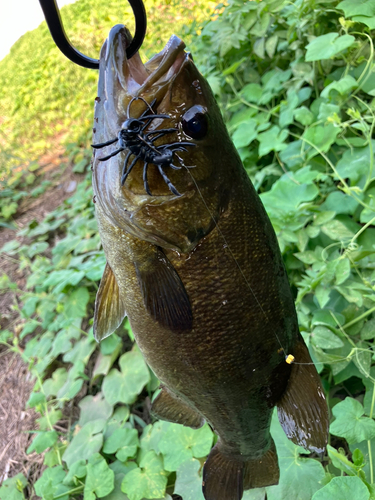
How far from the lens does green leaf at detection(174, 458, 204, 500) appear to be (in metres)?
1.58

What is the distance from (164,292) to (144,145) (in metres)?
0.33

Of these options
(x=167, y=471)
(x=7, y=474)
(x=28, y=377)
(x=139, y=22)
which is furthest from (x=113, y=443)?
(x=139, y=22)

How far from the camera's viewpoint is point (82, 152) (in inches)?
235

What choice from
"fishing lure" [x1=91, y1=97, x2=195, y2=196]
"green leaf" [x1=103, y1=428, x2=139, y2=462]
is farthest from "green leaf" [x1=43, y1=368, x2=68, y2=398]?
"fishing lure" [x1=91, y1=97, x2=195, y2=196]

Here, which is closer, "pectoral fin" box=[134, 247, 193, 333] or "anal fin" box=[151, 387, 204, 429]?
"pectoral fin" box=[134, 247, 193, 333]

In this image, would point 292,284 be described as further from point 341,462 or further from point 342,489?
point 342,489

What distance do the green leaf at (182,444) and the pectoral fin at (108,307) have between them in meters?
0.98

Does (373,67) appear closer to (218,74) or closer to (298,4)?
(298,4)

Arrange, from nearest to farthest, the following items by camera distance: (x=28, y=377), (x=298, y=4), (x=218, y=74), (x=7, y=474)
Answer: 1. (x=298, y=4)
2. (x=7, y=474)
3. (x=218, y=74)
4. (x=28, y=377)

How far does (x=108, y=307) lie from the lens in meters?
1.01

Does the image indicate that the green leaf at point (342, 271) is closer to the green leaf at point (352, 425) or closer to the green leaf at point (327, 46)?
the green leaf at point (352, 425)

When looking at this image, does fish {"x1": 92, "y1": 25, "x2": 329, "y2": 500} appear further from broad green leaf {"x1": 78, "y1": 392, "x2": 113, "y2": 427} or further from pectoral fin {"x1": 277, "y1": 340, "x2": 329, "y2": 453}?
broad green leaf {"x1": 78, "y1": 392, "x2": 113, "y2": 427}

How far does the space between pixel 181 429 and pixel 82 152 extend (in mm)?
5208

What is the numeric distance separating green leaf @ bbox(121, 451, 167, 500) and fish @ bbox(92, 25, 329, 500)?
0.93 m
